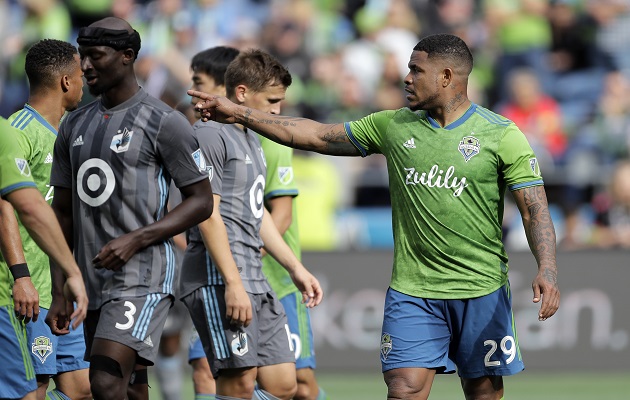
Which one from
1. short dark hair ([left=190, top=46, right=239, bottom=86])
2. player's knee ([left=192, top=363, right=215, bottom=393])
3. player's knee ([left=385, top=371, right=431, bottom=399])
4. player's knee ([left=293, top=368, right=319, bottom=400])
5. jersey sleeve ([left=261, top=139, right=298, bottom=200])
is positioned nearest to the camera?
player's knee ([left=385, top=371, right=431, bottom=399])

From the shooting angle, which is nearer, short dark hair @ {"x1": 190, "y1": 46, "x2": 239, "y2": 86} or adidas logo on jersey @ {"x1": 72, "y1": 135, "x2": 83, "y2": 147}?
adidas logo on jersey @ {"x1": 72, "y1": 135, "x2": 83, "y2": 147}

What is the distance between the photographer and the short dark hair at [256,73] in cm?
712

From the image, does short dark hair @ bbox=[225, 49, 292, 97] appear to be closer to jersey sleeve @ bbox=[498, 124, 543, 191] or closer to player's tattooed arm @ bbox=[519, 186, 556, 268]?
jersey sleeve @ bbox=[498, 124, 543, 191]

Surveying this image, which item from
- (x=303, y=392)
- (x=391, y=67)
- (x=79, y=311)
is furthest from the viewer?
(x=391, y=67)

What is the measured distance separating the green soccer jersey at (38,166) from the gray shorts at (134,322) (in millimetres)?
781

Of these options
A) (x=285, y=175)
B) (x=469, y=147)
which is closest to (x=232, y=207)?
(x=285, y=175)

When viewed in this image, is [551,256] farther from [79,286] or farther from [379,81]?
[379,81]

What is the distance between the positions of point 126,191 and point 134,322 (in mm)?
681

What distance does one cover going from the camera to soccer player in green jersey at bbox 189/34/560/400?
249 inches

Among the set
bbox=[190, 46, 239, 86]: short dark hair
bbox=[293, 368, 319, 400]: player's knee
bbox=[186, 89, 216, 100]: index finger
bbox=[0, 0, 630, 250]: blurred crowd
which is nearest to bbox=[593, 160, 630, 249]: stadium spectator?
bbox=[0, 0, 630, 250]: blurred crowd

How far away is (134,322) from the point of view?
232 inches

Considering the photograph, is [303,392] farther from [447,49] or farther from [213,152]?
[447,49]

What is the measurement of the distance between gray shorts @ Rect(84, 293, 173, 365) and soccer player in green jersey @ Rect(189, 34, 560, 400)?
110 centimetres

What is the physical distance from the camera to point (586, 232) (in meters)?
14.3
